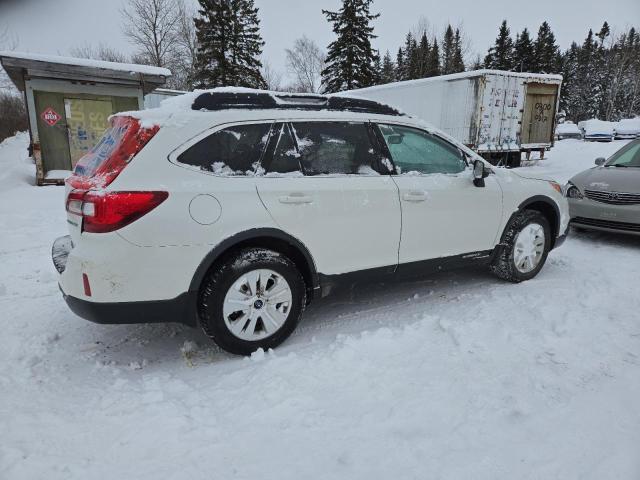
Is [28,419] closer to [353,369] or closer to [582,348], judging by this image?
[353,369]

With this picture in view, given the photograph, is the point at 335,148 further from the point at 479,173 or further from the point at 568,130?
the point at 568,130

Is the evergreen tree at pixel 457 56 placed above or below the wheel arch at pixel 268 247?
above

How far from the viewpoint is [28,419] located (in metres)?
2.35

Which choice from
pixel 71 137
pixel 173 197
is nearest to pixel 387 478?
pixel 173 197

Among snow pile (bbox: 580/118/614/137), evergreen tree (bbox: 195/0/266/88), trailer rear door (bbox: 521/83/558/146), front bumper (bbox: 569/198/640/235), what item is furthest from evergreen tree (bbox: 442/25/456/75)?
front bumper (bbox: 569/198/640/235)

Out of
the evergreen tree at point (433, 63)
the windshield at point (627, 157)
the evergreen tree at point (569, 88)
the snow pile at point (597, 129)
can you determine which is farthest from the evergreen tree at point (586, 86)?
the windshield at point (627, 157)

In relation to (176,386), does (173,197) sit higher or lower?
higher

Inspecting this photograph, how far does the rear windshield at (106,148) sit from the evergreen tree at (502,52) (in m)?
51.5

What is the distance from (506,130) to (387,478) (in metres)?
14.2

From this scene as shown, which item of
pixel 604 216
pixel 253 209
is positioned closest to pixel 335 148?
pixel 253 209

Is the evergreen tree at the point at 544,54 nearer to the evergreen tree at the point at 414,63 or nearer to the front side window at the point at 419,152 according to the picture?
the evergreen tree at the point at 414,63

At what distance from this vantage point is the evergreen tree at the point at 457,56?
5147cm

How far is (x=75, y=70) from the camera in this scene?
10945 millimetres

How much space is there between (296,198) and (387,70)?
65.3 metres
